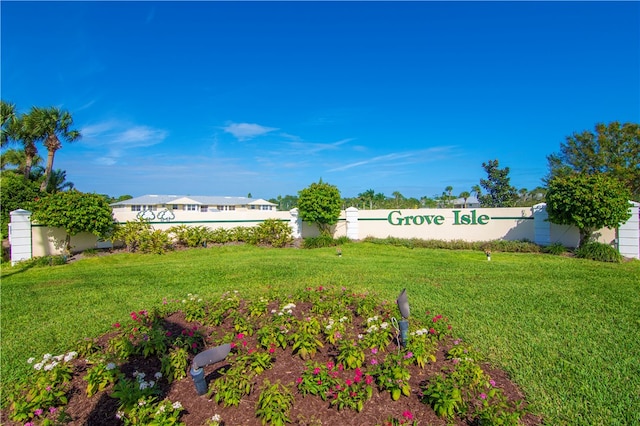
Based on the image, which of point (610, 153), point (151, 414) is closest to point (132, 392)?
point (151, 414)

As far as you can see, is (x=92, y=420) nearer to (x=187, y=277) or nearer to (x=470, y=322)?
(x=470, y=322)

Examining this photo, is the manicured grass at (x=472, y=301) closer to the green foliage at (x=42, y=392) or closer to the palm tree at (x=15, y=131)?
the green foliage at (x=42, y=392)

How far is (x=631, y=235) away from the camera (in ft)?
31.1

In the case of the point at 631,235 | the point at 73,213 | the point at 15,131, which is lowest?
the point at 631,235

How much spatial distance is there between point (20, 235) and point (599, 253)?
16508 mm

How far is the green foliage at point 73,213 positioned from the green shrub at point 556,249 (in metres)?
14.0

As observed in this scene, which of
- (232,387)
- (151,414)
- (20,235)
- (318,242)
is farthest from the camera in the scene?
(318,242)

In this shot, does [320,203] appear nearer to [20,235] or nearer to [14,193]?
[20,235]

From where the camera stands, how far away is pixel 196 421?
2.43 m

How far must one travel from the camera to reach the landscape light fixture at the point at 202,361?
99.8 inches

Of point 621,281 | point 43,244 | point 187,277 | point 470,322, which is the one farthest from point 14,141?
point 621,281

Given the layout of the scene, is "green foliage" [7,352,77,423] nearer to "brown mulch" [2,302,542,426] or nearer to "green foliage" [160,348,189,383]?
"brown mulch" [2,302,542,426]

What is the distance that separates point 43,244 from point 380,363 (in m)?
11.9

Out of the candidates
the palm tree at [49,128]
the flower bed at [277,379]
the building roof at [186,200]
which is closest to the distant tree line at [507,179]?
the palm tree at [49,128]
